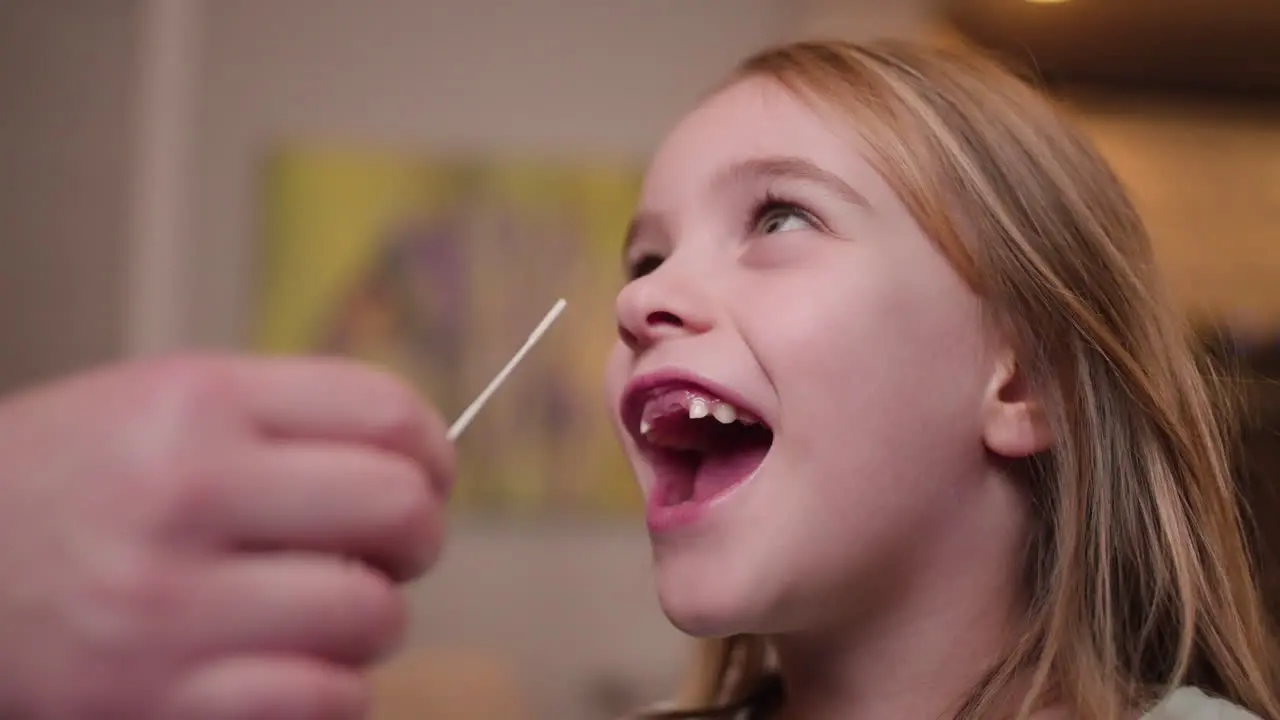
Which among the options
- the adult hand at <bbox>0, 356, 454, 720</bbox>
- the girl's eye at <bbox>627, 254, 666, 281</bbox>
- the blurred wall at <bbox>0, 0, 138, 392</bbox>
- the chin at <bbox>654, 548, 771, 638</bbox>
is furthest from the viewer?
the blurred wall at <bbox>0, 0, 138, 392</bbox>

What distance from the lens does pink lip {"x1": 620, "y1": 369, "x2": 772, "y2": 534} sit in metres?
0.63

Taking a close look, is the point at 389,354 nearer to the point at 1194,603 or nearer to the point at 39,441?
the point at 1194,603

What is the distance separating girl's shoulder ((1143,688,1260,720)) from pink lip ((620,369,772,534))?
266 mm

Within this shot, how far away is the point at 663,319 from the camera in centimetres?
67

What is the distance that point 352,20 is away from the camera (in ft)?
5.69

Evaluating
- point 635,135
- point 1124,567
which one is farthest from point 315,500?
point 635,135

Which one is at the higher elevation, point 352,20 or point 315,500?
point 352,20

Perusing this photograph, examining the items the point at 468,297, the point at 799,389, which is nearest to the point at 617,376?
the point at 799,389

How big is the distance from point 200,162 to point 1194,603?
1.47 metres

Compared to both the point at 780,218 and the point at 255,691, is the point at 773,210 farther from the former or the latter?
the point at 255,691

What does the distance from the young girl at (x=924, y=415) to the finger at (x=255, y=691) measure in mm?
352

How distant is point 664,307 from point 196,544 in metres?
0.39

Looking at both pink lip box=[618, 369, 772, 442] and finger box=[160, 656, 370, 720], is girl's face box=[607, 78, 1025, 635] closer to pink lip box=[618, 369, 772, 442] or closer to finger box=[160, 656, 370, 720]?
pink lip box=[618, 369, 772, 442]

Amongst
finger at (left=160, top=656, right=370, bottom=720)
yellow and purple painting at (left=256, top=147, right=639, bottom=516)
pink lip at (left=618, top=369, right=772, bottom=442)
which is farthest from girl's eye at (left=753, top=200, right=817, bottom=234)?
yellow and purple painting at (left=256, top=147, right=639, bottom=516)
